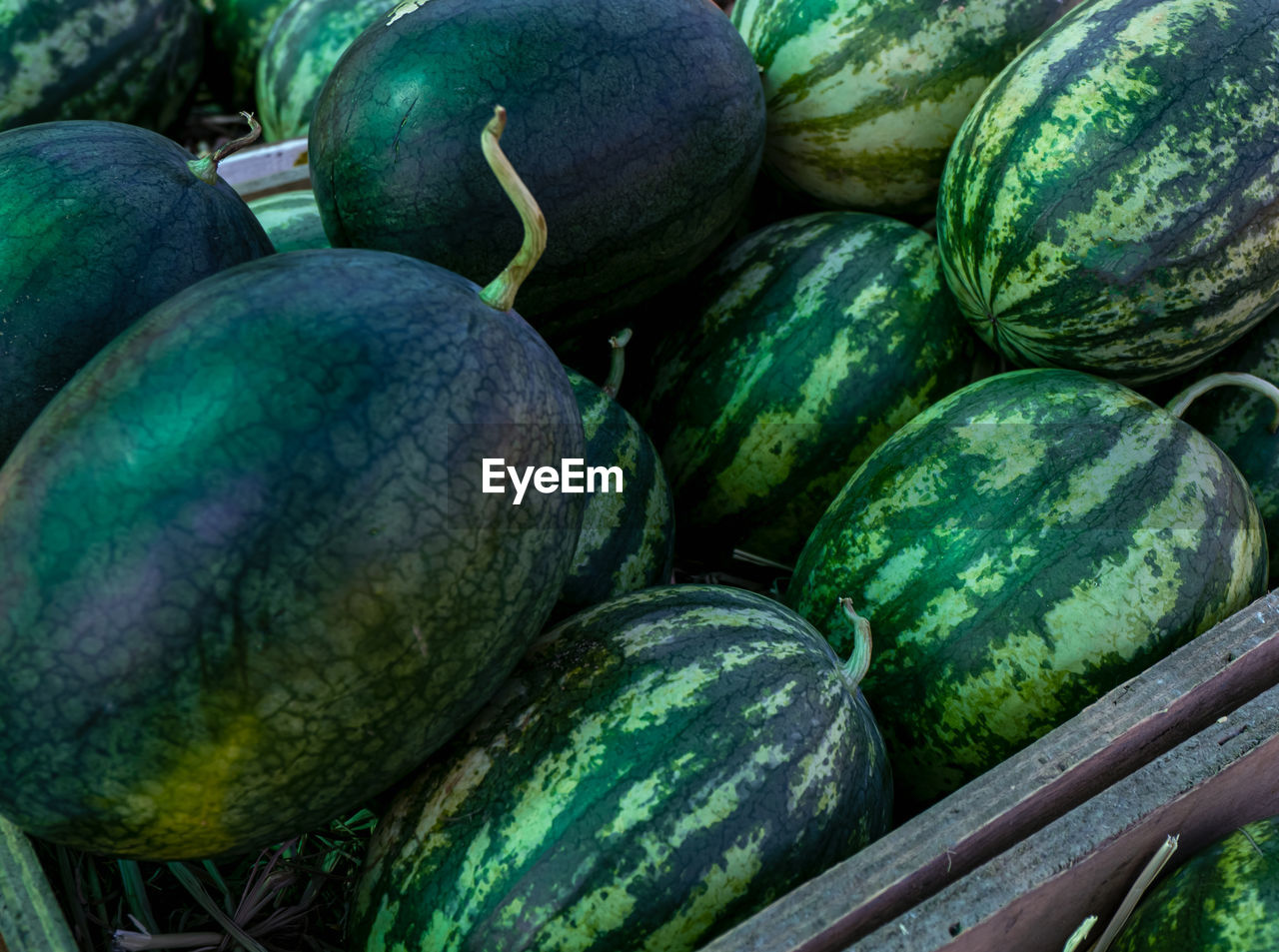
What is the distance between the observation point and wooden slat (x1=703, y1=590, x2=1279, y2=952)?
1.14 metres

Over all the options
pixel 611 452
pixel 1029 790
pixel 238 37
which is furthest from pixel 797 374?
pixel 238 37

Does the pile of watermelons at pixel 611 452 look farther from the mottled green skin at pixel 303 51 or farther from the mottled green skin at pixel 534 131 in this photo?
the mottled green skin at pixel 303 51

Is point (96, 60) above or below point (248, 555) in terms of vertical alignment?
above

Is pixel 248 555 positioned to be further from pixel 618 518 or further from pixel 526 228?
pixel 618 518

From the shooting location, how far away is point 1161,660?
4.63 ft

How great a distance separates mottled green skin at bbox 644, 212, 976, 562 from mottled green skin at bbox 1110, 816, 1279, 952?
34.0 inches

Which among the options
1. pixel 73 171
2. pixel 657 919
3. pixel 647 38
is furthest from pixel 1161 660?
pixel 73 171

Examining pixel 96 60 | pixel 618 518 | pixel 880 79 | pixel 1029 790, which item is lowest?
pixel 1029 790

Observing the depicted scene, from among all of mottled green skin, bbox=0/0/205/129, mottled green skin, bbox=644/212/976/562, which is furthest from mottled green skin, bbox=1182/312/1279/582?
mottled green skin, bbox=0/0/205/129

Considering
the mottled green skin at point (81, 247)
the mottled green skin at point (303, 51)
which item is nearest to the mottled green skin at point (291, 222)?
the mottled green skin at point (81, 247)

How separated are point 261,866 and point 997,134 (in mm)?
1622

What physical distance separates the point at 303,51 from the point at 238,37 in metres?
0.55

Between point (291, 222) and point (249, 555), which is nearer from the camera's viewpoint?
point (249, 555)

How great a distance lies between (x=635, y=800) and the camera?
121cm
